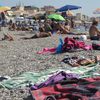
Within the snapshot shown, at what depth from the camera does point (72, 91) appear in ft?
21.5

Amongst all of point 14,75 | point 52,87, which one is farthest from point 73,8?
point 52,87

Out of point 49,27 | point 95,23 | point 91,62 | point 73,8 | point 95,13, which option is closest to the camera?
point 91,62

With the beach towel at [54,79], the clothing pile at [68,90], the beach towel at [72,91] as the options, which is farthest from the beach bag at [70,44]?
the beach towel at [72,91]

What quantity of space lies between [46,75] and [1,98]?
70.6 inches

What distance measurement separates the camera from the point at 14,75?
29.6 ft

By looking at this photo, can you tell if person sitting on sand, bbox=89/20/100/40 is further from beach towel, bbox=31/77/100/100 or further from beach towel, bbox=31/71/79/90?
beach towel, bbox=31/77/100/100

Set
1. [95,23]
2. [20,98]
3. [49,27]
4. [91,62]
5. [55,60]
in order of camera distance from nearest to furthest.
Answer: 1. [20,98]
2. [91,62]
3. [55,60]
4. [95,23]
5. [49,27]

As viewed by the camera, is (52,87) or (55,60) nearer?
(52,87)

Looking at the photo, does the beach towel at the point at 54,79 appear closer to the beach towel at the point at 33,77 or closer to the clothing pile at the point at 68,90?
the clothing pile at the point at 68,90

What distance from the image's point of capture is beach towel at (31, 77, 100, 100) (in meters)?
6.16

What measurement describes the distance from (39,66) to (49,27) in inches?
584

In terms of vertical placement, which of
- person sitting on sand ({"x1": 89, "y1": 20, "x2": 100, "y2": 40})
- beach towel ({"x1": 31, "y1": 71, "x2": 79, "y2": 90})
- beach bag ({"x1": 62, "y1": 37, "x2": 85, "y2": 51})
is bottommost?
person sitting on sand ({"x1": 89, "y1": 20, "x2": 100, "y2": 40})

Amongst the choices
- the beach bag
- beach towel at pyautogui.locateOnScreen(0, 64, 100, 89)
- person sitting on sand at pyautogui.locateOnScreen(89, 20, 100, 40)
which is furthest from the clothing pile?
person sitting on sand at pyautogui.locateOnScreen(89, 20, 100, 40)

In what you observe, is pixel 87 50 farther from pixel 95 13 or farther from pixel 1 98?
pixel 95 13
